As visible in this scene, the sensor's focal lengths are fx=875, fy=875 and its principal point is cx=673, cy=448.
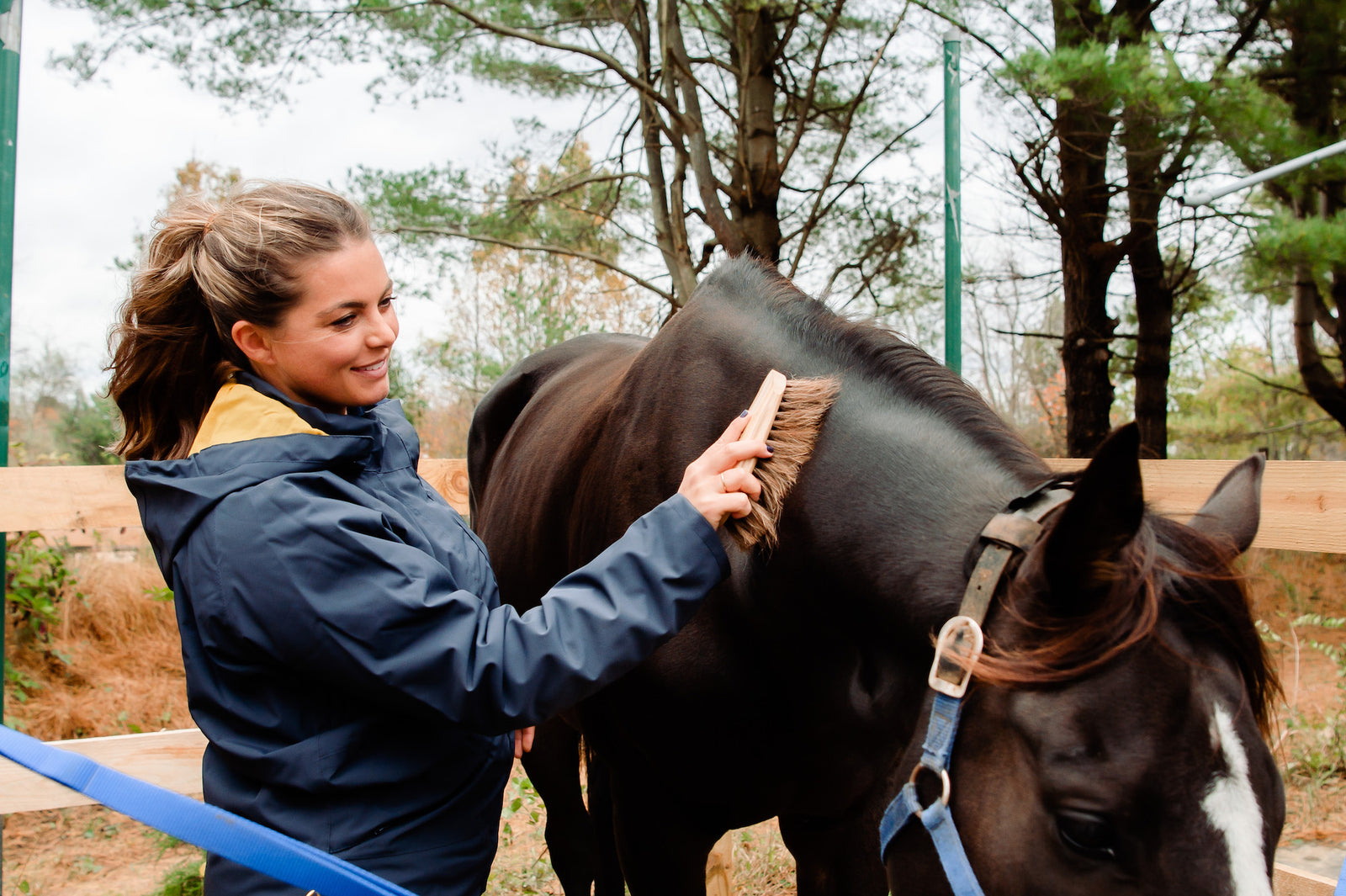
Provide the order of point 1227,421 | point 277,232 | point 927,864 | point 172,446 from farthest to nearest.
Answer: point 1227,421, point 172,446, point 277,232, point 927,864

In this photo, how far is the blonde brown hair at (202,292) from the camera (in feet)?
4.12

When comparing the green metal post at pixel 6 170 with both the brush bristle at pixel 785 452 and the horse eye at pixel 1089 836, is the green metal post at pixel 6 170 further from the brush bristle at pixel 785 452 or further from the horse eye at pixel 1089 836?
the horse eye at pixel 1089 836

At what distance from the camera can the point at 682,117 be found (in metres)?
6.15

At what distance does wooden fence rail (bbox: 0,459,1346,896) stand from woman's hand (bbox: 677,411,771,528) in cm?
150

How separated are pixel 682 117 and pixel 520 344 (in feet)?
9.39

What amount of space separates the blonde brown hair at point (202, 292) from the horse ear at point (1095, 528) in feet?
3.48

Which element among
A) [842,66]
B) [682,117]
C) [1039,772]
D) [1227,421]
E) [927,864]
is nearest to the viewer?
[1039,772]

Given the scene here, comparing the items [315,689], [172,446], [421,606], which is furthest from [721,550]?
[172,446]

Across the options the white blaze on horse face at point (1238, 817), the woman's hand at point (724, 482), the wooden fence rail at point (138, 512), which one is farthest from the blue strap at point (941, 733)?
the wooden fence rail at point (138, 512)

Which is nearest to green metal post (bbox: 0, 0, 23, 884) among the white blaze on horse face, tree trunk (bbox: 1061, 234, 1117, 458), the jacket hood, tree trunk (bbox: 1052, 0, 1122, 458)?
the jacket hood

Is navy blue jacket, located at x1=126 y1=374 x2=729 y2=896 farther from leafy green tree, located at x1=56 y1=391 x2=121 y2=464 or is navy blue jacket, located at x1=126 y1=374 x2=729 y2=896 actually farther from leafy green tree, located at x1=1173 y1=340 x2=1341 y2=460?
leafy green tree, located at x1=1173 y1=340 x2=1341 y2=460

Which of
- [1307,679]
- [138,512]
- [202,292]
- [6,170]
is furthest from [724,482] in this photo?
[1307,679]

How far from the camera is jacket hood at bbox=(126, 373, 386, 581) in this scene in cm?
114

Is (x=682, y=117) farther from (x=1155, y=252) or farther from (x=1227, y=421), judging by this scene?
(x=1227, y=421)
